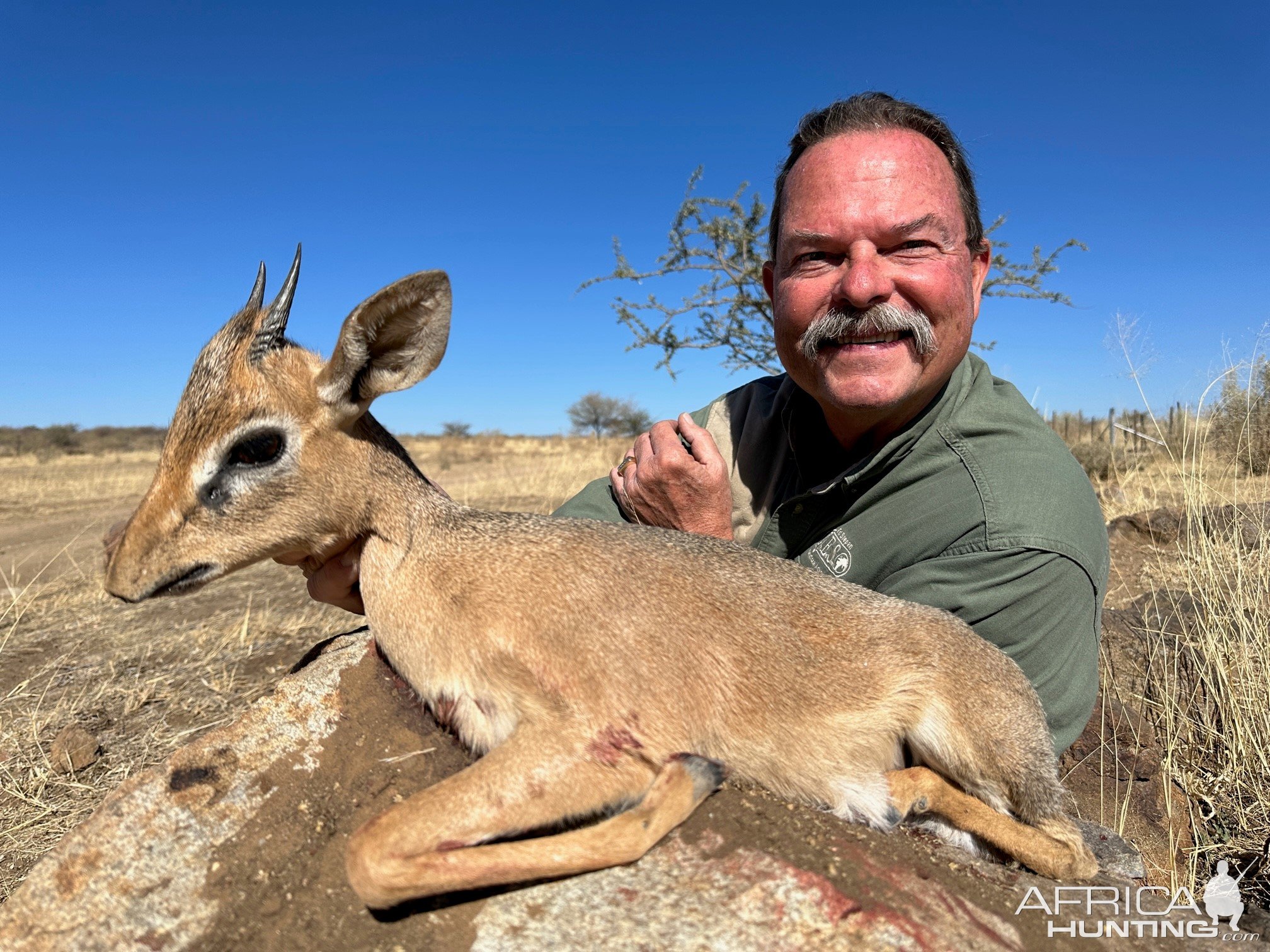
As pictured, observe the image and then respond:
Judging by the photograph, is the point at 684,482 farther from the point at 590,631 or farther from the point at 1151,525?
the point at 1151,525

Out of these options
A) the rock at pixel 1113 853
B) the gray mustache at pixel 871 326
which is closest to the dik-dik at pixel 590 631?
the rock at pixel 1113 853

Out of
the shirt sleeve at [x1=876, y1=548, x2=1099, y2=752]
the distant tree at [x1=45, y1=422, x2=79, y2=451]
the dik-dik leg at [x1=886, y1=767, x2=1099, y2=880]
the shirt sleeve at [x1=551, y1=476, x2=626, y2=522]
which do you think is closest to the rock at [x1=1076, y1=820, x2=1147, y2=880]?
the dik-dik leg at [x1=886, y1=767, x2=1099, y2=880]

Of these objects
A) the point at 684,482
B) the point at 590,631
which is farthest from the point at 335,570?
the point at 684,482

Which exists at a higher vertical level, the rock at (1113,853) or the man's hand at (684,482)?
the man's hand at (684,482)

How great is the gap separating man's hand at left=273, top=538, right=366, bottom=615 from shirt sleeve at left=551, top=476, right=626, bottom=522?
1986mm

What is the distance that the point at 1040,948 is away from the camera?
2.55 m

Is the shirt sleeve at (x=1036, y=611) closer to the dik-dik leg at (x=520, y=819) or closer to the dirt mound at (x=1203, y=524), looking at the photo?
the dik-dik leg at (x=520, y=819)

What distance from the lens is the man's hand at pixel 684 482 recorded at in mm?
4867

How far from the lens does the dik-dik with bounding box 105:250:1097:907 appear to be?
3.10 metres

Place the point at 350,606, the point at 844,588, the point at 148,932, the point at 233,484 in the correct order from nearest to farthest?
the point at 148,932
the point at 233,484
the point at 844,588
the point at 350,606

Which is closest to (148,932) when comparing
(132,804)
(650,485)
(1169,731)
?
(132,804)

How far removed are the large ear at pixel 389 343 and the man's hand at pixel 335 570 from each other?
0.67m

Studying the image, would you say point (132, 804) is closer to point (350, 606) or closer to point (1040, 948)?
point (350, 606)

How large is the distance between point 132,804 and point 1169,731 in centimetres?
589
